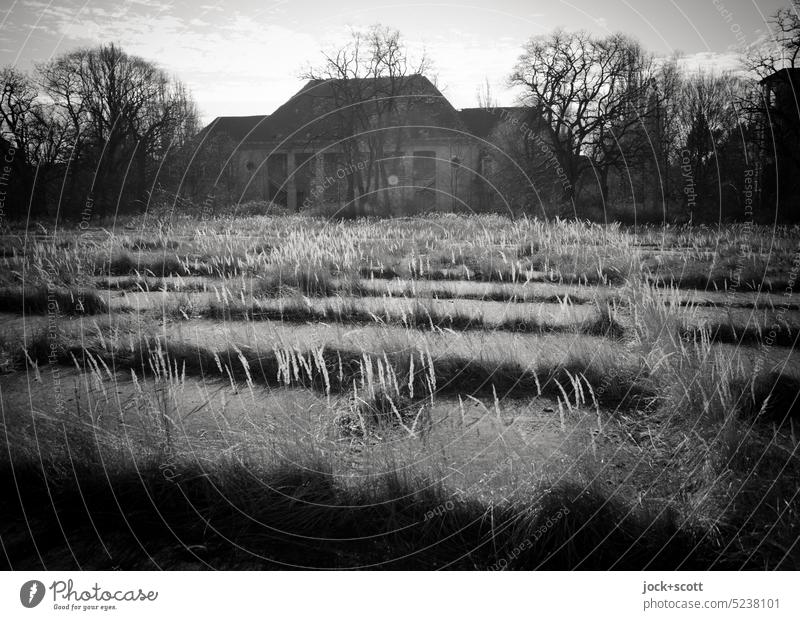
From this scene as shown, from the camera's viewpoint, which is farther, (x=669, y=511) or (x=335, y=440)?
→ (x=335, y=440)

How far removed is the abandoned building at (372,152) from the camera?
85.3 ft

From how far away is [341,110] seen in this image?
25828mm

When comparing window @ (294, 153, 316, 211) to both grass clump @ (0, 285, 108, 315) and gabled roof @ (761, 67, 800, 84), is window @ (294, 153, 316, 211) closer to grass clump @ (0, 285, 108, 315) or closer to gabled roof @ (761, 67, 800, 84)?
grass clump @ (0, 285, 108, 315)

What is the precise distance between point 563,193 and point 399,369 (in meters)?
22.0

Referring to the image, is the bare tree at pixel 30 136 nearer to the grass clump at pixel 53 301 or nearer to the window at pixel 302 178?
the grass clump at pixel 53 301

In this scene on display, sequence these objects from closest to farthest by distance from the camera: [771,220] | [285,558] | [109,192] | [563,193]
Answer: [285,558], [771,220], [109,192], [563,193]

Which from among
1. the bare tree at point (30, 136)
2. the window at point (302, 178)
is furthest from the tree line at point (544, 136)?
the window at point (302, 178)

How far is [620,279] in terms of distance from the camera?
5531 millimetres

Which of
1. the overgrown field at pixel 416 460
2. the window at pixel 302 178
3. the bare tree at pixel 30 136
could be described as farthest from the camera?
the window at pixel 302 178

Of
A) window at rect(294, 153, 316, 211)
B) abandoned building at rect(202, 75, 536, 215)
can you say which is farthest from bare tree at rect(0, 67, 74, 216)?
window at rect(294, 153, 316, 211)

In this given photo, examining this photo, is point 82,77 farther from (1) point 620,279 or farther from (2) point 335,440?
(1) point 620,279

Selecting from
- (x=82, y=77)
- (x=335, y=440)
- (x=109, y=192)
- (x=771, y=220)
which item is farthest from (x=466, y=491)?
(x=109, y=192)

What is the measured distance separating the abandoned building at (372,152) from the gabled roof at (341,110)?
9cm
